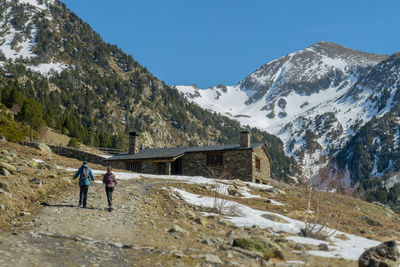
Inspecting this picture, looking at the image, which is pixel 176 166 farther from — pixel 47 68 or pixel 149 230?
pixel 47 68

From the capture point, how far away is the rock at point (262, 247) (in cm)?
1437

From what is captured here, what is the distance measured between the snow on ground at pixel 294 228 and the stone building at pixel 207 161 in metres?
21.6

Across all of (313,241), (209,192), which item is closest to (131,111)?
(209,192)

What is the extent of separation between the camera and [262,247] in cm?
1463

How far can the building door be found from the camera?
53.0 m

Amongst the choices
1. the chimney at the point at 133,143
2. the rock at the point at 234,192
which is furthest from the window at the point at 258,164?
the rock at the point at 234,192

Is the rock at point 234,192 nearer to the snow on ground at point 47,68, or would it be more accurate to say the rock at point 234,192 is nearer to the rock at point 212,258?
the rock at point 212,258

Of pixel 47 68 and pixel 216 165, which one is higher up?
pixel 47 68

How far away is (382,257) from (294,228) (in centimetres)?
933

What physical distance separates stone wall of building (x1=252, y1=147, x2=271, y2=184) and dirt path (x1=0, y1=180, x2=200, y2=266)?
3138 centimetres

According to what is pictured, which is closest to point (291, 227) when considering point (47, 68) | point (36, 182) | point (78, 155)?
point (36, 182)

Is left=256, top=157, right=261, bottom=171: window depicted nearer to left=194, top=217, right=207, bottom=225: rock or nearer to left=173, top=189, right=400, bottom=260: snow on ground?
left=173, top=189, right=400, bottom=260: snow on ground

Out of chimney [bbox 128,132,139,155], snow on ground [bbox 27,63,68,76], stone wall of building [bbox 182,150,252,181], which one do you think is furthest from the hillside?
snow on ground [bbox 27,63,68,76]

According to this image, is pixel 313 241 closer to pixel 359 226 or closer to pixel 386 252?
pixel 386 252
